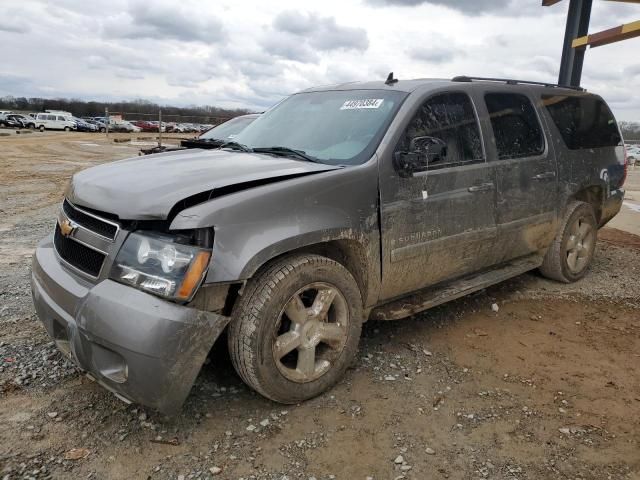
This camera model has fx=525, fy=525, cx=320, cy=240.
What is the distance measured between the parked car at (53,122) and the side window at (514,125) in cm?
5115

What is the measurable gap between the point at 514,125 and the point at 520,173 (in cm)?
41

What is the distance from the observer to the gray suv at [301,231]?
245 centimetres

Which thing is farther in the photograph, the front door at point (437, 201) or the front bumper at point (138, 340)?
the front door at point (437, 201)

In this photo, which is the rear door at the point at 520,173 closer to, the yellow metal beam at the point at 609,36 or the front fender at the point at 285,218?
the front fender at the point at 285,218

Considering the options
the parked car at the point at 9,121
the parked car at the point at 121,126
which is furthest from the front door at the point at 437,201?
the parked car at the point at 121,126

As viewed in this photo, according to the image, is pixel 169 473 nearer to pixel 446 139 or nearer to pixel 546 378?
pixel 546 378

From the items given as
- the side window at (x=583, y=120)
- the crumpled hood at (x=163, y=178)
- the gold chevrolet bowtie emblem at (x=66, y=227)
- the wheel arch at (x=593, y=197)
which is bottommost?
the wheel arch at (x=593, y=197)

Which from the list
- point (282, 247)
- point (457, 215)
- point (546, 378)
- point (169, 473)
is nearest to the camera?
point (169, 473)

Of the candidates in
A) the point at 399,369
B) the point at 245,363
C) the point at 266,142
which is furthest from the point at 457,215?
the point at 245,363

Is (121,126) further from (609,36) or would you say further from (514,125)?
(514,125)

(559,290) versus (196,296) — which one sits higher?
(196,296)

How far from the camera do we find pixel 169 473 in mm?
2416

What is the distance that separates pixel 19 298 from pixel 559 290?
16.1 ft

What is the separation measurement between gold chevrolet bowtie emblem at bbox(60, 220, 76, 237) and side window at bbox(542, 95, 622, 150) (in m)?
3.92
